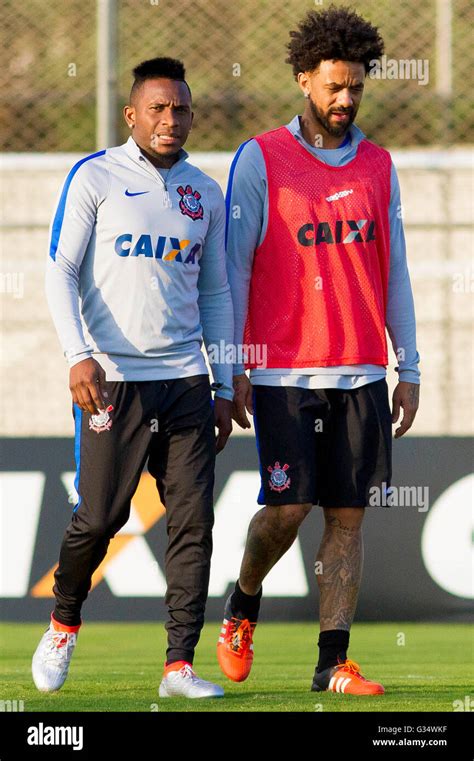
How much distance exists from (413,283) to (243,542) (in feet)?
8.34

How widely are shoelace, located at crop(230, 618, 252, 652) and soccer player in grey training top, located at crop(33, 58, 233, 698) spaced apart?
55cm

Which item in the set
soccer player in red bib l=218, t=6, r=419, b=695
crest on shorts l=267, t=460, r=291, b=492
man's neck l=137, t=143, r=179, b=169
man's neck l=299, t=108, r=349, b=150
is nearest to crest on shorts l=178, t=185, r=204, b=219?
man's neck l=137, t=143, r=179, b=169

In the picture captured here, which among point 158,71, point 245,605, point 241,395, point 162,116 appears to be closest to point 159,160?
point 162,116

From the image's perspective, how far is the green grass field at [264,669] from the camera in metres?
4.70

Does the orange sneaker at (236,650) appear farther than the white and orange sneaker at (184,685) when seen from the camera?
Yes

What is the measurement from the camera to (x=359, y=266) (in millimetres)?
5215

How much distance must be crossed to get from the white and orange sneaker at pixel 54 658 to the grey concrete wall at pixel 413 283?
5197 millimetres

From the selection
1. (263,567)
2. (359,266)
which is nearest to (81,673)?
(263,567)

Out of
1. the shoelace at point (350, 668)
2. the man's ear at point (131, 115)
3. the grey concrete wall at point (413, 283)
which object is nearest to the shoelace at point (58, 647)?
the shoelace at point (350, 668)

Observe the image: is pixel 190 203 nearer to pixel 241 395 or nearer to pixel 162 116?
pixel 162 116

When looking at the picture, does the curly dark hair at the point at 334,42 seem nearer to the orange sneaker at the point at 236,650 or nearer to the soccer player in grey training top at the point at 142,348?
the soccer player in grey training top at the point at 142,348

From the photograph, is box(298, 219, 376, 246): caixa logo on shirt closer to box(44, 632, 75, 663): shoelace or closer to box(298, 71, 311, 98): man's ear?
box(298, 71, 311, 98): man's ear

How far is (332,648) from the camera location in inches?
201
